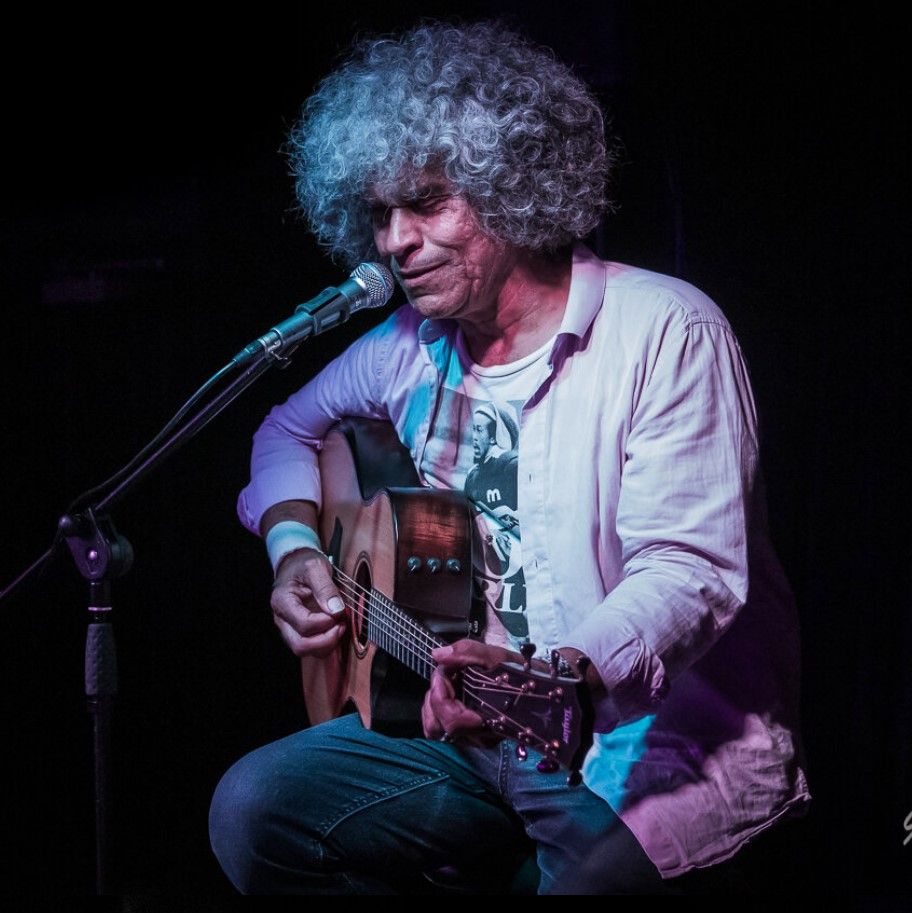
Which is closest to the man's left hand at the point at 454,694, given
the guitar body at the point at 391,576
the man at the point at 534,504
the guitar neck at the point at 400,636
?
the man at the point at 534,504

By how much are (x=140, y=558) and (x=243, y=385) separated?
140cm

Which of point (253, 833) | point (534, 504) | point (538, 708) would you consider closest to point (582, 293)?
point (534, 504)

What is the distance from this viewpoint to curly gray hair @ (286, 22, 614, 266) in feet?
7.30

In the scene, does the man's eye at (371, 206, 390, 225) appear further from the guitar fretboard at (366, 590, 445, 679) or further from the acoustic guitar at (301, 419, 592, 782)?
the guitar fretboard at (366, 590, 445, 679)

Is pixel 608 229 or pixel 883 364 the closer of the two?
pixel 883 364

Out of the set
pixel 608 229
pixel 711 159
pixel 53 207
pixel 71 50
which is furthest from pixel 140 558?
pixel 711 159

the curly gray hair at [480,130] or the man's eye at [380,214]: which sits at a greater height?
the curly gray hair at [480,130]

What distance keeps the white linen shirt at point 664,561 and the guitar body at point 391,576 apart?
0.51ft

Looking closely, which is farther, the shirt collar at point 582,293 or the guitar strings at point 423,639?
the shirt collar at point 582,293

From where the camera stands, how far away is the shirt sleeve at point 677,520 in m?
1.65

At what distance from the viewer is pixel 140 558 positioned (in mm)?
3143

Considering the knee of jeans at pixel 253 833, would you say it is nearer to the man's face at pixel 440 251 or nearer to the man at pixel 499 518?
the man at pixel 499 518

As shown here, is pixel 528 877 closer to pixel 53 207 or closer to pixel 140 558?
pixel 140 558

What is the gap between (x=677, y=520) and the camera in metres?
1.82
